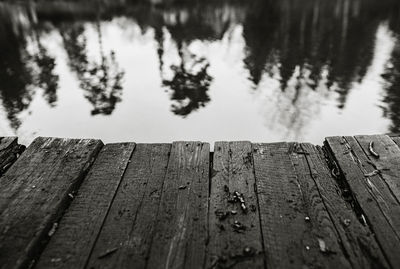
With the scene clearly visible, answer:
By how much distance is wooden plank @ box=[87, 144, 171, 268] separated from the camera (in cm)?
165

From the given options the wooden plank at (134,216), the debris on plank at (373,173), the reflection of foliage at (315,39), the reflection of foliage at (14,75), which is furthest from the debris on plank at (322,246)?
the reflection of foliage at (14,75)

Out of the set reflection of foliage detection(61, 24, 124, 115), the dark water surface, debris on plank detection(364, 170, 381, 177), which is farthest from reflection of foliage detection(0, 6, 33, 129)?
debris on plank detection(364, 170, 381, 177)

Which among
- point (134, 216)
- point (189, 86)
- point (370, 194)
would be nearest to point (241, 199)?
point (134, 216)

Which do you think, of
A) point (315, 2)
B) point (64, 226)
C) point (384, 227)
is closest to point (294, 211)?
point (384, 227)

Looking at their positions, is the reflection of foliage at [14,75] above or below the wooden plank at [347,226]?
below

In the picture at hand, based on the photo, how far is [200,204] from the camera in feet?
6.58

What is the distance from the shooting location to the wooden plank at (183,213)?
1654 mm

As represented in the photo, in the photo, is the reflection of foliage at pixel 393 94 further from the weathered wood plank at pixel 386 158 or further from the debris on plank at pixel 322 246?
the debris on plank at pixel 322 246

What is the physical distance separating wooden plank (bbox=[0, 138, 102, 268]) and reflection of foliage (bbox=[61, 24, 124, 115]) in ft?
13.8

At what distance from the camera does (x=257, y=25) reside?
13.8 metres

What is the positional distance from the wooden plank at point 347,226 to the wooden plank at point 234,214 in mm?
412

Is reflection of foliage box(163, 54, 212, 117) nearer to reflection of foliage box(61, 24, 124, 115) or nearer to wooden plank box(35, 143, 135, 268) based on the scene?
reflection of foliage box(61, 24, 124, 115)

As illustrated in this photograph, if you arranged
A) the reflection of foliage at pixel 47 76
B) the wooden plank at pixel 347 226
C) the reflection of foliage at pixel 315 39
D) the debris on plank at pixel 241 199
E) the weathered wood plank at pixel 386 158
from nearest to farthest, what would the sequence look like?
the wooden plank at pixel 347 226 → the debris on plank at pixel 241 199 → the weathered wood plank at pixel 386 158 → the reflection of foliage at pixel 47 76 → the reflection of foliage at pixel 315 39

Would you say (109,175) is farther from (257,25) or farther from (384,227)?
(257,25)
